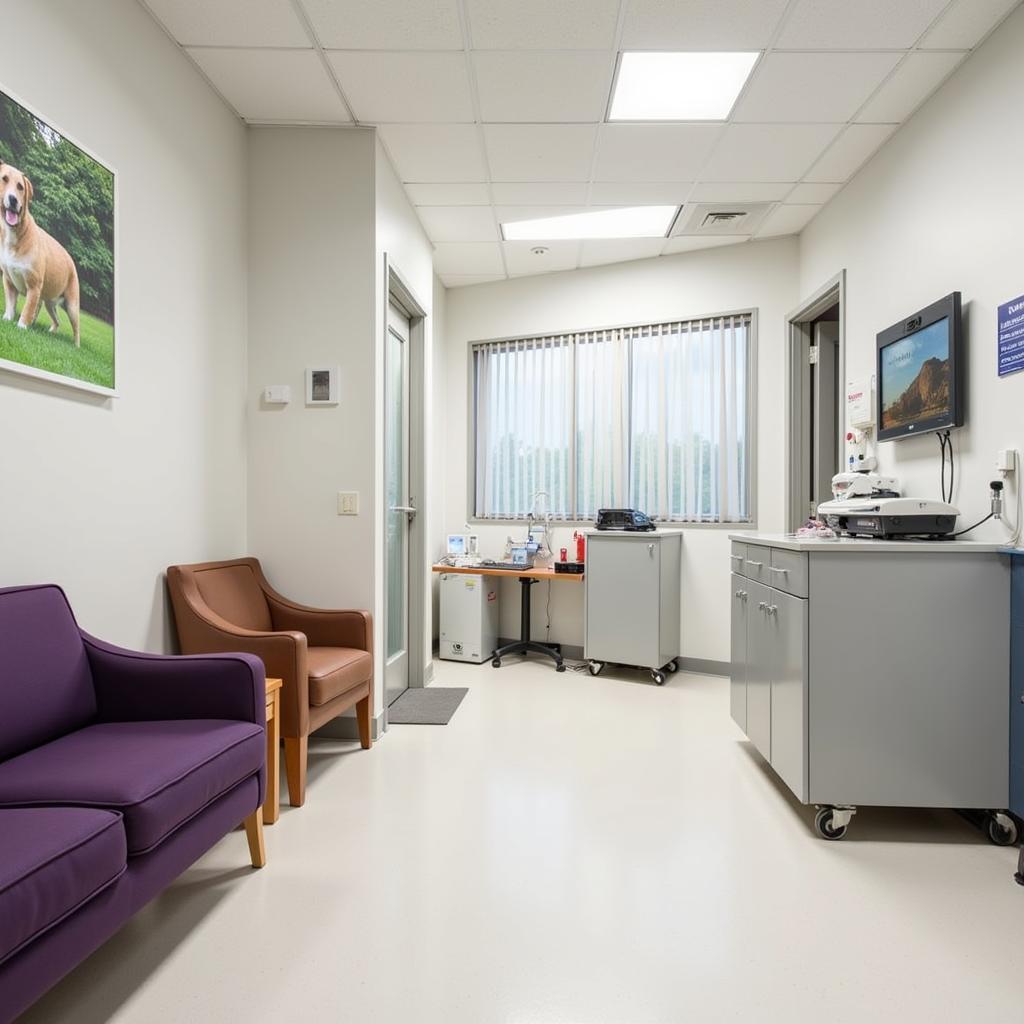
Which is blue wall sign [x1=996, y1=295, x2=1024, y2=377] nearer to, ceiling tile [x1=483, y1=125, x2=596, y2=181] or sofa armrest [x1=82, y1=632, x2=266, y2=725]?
ceiling tile [x1=483, y1=125, x2=596, y2=181]

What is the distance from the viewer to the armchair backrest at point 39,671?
160 centimetres

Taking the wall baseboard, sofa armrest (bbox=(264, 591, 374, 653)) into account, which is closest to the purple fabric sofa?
sofa armrest (bbox=(264, 591, 374, 653))

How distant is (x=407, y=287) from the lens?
353cm

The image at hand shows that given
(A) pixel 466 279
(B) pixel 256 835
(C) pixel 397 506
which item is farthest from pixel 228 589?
(A) pixel 466 279

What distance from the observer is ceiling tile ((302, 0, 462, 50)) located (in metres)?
2.22

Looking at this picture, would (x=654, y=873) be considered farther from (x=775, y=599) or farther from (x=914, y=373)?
→ (x=914, y=373)

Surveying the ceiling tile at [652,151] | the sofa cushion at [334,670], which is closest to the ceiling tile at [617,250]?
the ceiling tile at [652,151]

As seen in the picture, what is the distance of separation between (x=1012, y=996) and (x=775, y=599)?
1.26 m

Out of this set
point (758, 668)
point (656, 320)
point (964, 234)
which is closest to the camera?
point (964, 234)

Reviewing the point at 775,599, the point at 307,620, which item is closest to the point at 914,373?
the point at 775,599

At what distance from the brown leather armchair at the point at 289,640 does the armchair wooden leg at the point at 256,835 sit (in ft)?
1.29

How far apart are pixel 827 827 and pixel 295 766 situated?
188cm

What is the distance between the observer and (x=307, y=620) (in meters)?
2.88

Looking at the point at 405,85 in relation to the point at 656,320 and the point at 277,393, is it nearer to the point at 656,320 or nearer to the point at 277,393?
the point at 277,393
